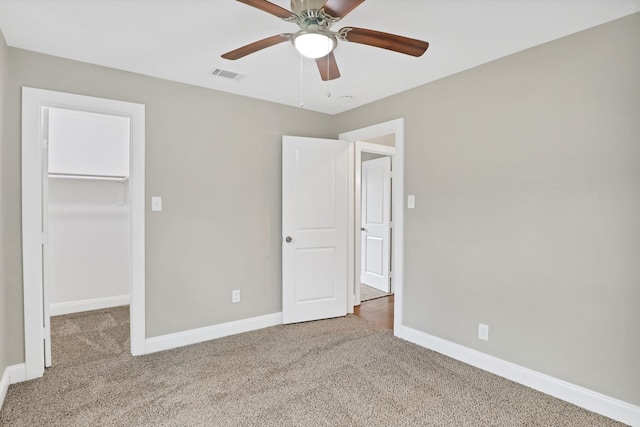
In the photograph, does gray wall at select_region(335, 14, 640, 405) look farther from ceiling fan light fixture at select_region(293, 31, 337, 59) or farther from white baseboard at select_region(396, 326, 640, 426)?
ceiling fan light fixture at select_region(293, 31, 337, 59)

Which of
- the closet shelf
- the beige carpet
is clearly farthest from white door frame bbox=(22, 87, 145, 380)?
the closet shelf

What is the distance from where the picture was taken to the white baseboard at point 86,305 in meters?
4.06

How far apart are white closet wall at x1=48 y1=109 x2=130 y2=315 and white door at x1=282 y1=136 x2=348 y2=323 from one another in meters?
2.26

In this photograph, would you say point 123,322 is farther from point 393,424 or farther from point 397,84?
point 397,84

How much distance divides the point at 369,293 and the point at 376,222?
42.7 inches

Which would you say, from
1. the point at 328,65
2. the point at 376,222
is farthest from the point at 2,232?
the point at 376,222

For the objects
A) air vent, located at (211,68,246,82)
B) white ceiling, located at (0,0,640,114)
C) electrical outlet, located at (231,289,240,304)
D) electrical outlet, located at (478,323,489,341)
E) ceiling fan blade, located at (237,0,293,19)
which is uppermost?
air vent, located at (211,68,246,82)

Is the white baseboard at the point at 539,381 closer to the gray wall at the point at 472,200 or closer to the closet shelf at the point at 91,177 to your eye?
the gray wall at the point at 472,200

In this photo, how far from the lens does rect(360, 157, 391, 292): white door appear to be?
5.19m

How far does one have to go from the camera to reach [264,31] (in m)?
2.24

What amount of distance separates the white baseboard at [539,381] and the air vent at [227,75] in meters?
2.83

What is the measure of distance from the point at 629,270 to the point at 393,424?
168 cm

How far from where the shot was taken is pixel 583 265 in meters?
2.24

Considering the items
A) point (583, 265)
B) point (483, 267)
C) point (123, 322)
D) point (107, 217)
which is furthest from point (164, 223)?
point (583, 265)
